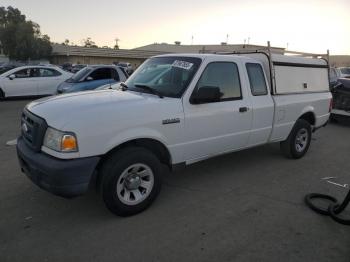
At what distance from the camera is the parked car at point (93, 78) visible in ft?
40.6

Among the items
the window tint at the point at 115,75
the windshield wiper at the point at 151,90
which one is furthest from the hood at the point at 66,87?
the windshield wiper at the point at 151,90

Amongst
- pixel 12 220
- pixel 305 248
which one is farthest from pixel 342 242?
pixel 12 220

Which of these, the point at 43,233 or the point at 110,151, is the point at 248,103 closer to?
the point at 110,151

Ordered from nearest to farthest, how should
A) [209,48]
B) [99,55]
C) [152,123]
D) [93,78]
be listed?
1. [152,123]
2. [93,78]
3. [209,48]
4. [99,55]

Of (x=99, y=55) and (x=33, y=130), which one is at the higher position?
(x=99, y=55)

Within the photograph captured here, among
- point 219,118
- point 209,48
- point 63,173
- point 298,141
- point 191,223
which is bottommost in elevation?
point 191,223

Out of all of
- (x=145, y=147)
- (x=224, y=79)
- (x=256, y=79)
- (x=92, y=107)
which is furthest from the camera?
(x=256, y=79)

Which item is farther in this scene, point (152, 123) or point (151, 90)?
point (151, 90)

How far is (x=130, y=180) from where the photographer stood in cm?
415

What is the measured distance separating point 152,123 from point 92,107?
28.3 inches

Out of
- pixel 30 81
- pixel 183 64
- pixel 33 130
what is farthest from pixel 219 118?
pixel 30 81

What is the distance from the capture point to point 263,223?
162 inches

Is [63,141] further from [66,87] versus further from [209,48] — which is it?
[209,48]

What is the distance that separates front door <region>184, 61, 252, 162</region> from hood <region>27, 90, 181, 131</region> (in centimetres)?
44
